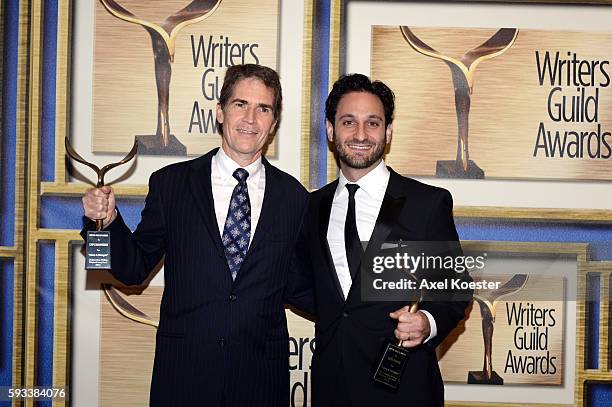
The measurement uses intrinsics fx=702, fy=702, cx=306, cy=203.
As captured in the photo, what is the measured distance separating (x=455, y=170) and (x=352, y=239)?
0.87 metres

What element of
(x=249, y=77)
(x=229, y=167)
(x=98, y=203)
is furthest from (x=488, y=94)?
(x=98, y=203)

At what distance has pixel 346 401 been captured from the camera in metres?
2.16

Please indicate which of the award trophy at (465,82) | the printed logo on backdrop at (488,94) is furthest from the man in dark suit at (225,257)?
the award trophy at (465,82)

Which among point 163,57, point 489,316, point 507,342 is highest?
point 163,57

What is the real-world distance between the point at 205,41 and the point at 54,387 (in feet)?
5.15

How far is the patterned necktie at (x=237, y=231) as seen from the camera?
222 cm

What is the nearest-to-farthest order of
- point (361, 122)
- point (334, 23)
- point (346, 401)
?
point (346, 401), point (361, 122), point (334, 23)

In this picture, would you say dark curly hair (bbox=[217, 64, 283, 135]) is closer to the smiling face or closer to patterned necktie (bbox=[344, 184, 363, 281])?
the smiling face

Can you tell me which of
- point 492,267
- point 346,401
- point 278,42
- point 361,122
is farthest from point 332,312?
point 278,42

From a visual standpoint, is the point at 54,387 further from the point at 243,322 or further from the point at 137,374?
the point at 243,322

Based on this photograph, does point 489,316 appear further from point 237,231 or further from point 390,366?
point 237,231

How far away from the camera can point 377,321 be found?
7.19ft

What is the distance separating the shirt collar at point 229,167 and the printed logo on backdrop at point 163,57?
567 mm

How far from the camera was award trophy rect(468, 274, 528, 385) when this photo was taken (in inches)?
115
